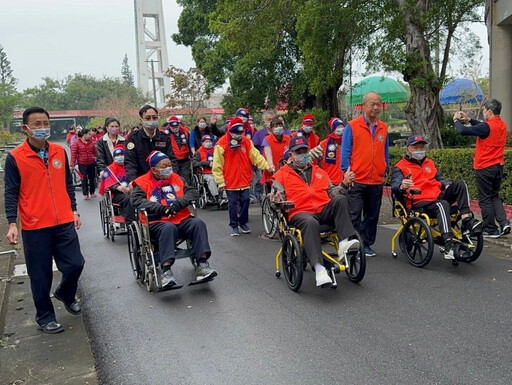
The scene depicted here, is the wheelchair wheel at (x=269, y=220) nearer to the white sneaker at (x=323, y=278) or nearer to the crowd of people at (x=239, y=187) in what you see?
the crowd of people at (x=239, y=187)

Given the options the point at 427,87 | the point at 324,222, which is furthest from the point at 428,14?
the point at 324,222

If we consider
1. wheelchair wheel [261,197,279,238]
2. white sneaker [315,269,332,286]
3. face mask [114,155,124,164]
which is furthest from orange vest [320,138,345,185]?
white sneaker [315,269,332,286]

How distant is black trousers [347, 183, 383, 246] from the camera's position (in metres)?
6.96

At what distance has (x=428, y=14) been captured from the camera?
12.0 metres

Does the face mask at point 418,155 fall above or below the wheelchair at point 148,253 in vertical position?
above

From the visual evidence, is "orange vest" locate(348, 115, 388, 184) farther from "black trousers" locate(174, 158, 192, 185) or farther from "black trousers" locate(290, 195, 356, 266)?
"black trousers" locate(174, 158, 192, 185)

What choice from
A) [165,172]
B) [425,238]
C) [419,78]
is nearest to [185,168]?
[419,78]

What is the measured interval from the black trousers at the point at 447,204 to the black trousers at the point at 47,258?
3929 millimetres

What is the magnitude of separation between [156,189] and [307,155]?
1734mm

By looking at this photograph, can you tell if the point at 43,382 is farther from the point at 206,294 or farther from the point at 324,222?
the point at 324,222

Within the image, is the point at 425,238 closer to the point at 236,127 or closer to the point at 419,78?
the point at 236,127

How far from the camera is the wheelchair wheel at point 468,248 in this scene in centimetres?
629

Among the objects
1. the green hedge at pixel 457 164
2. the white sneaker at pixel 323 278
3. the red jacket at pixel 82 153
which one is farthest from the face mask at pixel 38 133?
the red jacket at pixel 82 153

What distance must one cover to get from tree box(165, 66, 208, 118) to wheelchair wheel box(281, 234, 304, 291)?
89.7 ft
